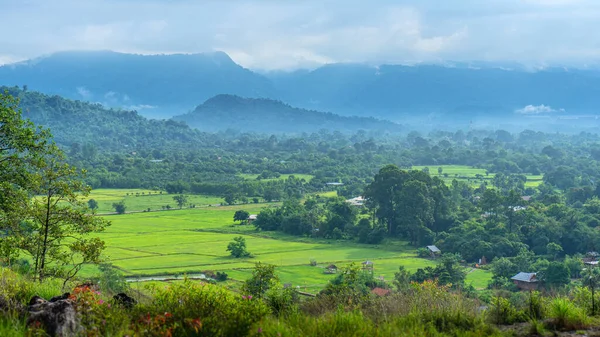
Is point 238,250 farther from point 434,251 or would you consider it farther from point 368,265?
point 434,251

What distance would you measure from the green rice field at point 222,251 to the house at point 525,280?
4.79 feet

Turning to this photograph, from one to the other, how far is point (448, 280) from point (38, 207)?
18.7 metres

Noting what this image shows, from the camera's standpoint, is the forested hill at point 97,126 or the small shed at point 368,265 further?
the forested hill at point 97,126

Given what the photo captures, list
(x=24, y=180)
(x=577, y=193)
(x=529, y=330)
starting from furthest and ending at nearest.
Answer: (x=577, y=193) → (x=24, y=180) → (x=529, y=330)

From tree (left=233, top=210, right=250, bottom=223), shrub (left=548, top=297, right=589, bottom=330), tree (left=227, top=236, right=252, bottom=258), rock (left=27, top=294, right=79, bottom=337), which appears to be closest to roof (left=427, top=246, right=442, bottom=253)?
tree (left=227, top=236, right=252, bottom=258)

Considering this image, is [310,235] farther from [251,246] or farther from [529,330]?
[529,330]

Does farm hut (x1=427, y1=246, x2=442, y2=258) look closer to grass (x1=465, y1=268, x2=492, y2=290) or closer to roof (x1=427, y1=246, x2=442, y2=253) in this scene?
roof (x1=427, y1=246, x2=442, y2=253)

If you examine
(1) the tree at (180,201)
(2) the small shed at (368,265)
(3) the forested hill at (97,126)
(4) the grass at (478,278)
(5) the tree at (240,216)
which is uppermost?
(3) the forested hill at (97,126)

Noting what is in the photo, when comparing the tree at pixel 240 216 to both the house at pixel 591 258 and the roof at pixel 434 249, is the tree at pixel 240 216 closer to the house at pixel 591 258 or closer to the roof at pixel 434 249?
the roof at pixel 434 249

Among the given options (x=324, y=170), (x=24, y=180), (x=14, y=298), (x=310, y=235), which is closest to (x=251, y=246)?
(x=310, y=235)

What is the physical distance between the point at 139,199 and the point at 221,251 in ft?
79.8

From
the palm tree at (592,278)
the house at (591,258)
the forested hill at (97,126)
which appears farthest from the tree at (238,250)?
the forested hill at (97,126)

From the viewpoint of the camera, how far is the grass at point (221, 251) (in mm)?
29422

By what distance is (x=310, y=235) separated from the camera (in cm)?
4078
